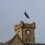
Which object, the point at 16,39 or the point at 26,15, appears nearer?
the point at 16,39

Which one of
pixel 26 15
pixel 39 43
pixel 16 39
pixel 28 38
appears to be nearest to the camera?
pixel 16 39

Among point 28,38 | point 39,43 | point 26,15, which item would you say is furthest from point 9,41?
point 28,38

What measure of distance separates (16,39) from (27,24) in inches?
729

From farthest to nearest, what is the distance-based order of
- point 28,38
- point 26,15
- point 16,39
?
1. point 28,38
2. point 26,15
3. point 16,39

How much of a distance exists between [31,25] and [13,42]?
19.0 meters

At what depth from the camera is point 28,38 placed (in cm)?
5731

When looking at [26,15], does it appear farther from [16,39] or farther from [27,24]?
[16,39]

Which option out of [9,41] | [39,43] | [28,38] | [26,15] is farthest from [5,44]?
[28,38]

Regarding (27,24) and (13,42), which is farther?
(27,24)

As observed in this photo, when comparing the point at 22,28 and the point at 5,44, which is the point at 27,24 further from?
the point at 5,44

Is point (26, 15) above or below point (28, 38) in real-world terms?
above

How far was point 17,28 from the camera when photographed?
2272 inches

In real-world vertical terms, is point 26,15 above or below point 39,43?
above

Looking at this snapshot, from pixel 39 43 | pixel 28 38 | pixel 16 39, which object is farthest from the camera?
pixel 28 38
